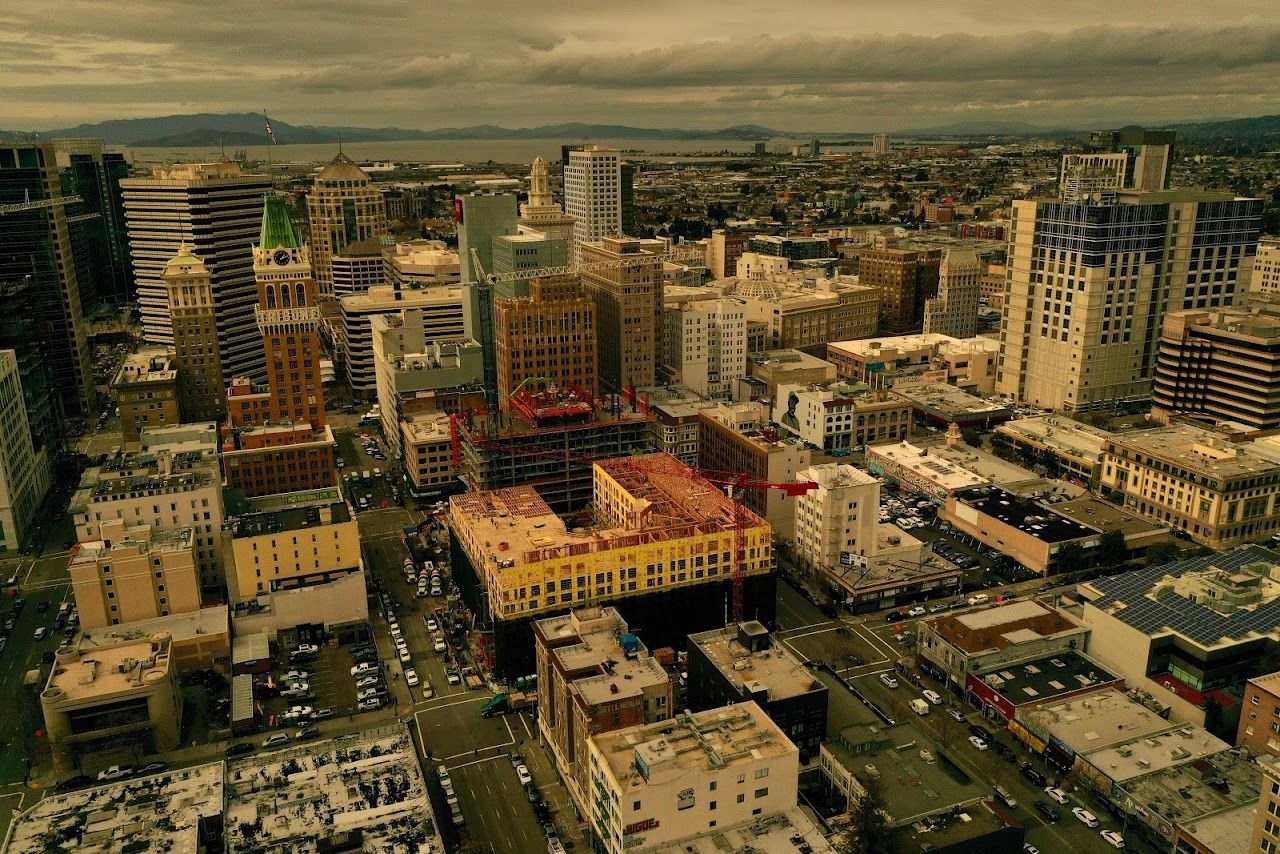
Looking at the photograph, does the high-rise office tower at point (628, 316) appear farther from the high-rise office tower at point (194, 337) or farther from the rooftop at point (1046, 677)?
the rooftop at point (1046, 677)

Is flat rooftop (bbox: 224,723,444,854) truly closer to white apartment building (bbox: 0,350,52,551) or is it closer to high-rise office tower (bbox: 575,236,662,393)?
white apartment building (bbox: 0,350,52,551)

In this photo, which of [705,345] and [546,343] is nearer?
[546,343]

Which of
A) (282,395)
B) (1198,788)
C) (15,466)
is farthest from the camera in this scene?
(282,395)

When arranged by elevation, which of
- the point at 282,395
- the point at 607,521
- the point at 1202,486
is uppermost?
the point at 282,395

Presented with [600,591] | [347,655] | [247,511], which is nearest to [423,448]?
[247,511]

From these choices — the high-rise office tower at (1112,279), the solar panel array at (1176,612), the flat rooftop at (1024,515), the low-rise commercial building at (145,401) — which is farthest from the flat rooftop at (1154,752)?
the low-rise commercial building at (145,401)

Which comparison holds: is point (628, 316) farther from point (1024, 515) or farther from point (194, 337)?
point (194, 337)

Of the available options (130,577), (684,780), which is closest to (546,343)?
(130,577)
